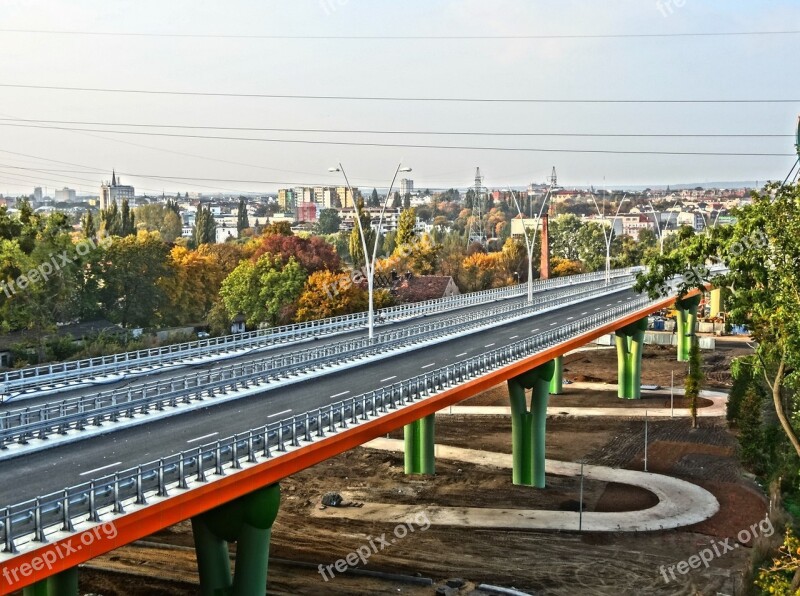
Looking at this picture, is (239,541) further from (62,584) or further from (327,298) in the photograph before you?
(327,298)

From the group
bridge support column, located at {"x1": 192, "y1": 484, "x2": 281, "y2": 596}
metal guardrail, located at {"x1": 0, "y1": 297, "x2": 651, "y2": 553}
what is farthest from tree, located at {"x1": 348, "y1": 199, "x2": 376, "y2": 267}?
bridge support column, located at {"x1": 192, "y1": 484, "x2": 281, "y2": 596}

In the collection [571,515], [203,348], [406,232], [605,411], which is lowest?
[605,411]

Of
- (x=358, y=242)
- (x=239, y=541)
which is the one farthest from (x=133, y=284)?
(x=239, y=541)

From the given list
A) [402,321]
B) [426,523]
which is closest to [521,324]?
[402,321]

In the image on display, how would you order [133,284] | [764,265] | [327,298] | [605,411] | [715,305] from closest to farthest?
[764,265]
[605,411]
[327,298]
[133,284]
[715,305]

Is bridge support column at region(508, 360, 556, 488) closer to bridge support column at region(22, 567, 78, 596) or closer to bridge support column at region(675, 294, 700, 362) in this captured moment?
bridge support column at region(22, 567, 78, 596)

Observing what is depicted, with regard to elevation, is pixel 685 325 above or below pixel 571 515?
above
